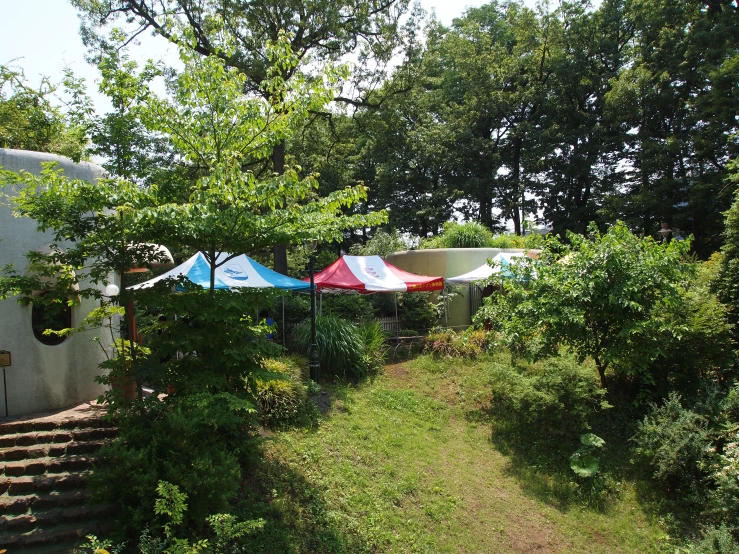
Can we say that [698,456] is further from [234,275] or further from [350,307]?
[234,275]

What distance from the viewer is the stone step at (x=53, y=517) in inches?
214

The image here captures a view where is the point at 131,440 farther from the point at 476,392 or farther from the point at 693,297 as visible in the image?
the point at 693,297

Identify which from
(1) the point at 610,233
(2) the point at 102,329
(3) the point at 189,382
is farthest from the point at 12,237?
(1) the point at 610,233

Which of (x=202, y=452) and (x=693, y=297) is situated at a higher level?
(x=693, y=297)

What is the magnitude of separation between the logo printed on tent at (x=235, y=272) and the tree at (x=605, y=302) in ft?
21.2

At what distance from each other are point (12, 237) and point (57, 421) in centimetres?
298

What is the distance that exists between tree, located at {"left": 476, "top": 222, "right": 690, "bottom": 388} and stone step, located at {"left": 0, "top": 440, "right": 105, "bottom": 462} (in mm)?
7248

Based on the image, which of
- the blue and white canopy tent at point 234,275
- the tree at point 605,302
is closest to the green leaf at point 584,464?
the tree at point 605,302

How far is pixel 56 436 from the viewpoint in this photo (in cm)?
679

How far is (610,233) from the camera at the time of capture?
975 centimetres

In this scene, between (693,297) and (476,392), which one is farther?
(476,392)

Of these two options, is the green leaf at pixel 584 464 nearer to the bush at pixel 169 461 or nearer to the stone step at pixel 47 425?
the bush at pixel 169 461

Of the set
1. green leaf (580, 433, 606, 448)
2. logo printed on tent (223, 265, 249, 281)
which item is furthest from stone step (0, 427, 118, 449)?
green leaf (580, 433, 606, 448)

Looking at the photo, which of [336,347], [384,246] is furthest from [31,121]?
[384,246]
